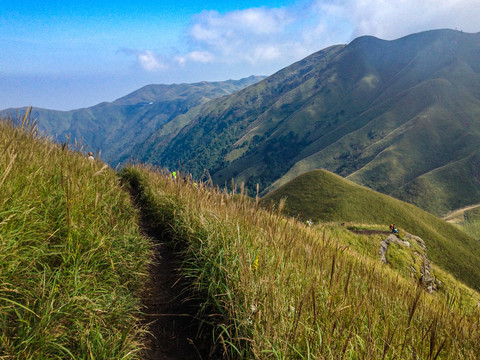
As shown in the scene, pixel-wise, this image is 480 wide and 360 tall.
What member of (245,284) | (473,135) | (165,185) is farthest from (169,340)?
(473,135)

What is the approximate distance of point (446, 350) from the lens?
2748 millimetres

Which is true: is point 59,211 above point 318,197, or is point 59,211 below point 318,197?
above

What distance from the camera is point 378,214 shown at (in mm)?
51062

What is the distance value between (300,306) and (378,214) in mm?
56001

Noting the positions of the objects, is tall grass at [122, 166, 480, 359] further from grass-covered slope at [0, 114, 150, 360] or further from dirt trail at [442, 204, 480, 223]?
dirt trail at [442, 204, 480, 223]

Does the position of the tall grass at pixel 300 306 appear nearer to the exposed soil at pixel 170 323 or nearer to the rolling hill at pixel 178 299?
the rolling hill at pixel 178 299

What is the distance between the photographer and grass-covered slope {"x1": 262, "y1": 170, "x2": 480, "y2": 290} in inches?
1647

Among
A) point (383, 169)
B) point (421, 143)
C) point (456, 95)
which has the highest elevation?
point (456, 95)

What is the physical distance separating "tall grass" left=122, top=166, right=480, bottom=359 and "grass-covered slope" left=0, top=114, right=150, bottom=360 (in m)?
0.84

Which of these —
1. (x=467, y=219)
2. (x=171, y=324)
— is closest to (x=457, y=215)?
(x=467, y=219)

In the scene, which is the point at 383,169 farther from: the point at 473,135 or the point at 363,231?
the point at 363,231

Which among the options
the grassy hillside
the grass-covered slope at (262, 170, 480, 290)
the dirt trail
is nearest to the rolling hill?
the grass-covered slope at (262, 170, 480, 290)

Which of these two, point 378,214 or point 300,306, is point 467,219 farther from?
point 300,306

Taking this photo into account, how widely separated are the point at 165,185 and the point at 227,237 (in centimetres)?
476
